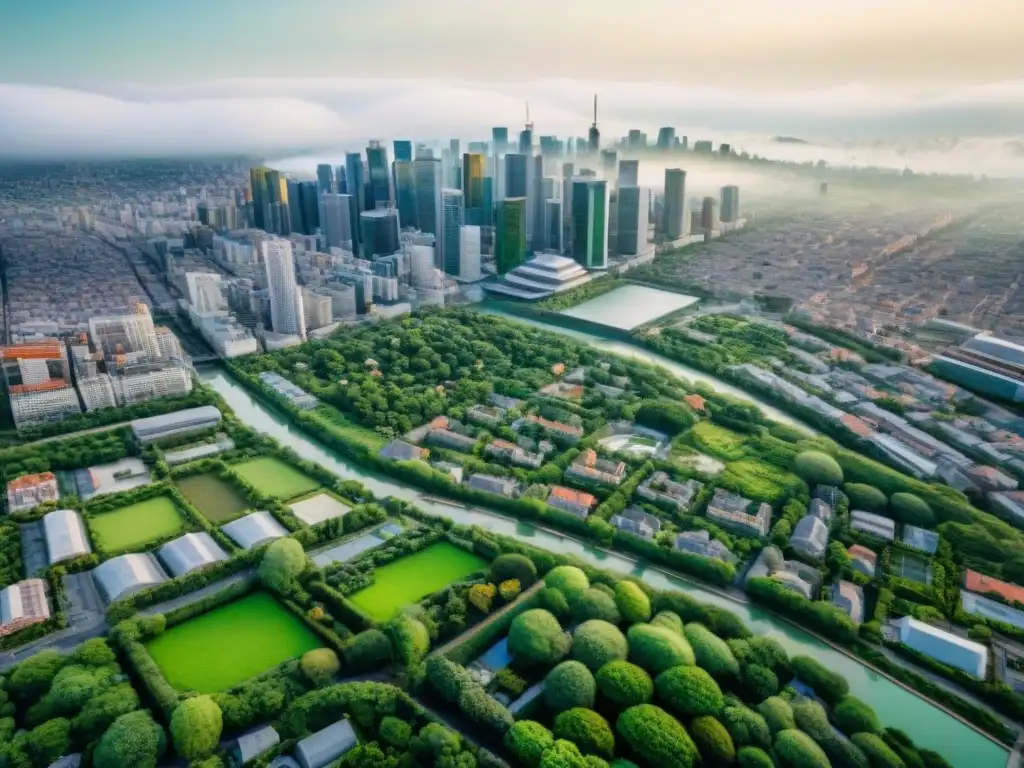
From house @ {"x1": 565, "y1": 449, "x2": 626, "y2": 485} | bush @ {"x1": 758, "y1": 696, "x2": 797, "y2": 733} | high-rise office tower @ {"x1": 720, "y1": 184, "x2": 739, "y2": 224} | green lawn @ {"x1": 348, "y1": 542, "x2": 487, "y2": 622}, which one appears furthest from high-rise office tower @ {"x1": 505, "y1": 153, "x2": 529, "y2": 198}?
bush @ {"x1": 758, "y1": 696, "x2": 797, "y2": 733}

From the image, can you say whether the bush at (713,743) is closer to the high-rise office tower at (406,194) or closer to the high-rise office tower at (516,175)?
the high-rise office tower at (406,194)

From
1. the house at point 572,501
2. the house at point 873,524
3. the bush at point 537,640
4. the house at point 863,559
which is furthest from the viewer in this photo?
the house at point 572,501

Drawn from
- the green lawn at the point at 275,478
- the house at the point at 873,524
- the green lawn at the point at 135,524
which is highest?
the green lawn at the point at 275,478

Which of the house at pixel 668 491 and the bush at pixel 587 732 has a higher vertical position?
the house at pixel 668 491

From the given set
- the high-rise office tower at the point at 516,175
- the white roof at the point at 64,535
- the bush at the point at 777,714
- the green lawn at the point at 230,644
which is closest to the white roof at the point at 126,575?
the white roof at the point at 64,535

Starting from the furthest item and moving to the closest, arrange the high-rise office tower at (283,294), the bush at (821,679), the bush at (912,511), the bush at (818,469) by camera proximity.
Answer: the high-rise office tower at (283,294) < the bush at (818,469) < the bush at (912,511) < the bush at (821,679)

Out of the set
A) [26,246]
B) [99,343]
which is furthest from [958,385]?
[26,246]
